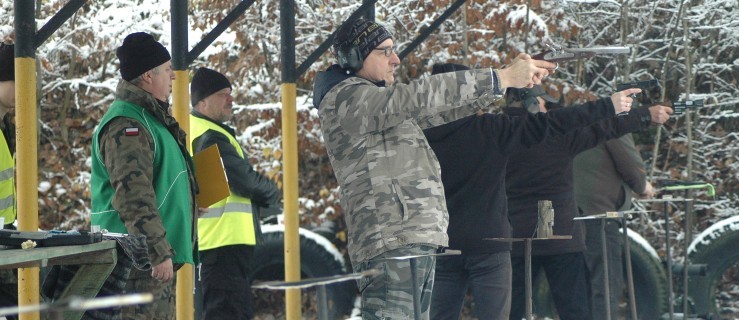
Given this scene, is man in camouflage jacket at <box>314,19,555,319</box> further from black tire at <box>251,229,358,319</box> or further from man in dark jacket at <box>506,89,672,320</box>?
black tire at <box>251,229,358,319</box>

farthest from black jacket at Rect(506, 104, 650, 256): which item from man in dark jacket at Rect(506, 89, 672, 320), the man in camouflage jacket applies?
the man in camouflage jacket

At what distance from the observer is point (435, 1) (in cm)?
1172

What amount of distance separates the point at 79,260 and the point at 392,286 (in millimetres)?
1140

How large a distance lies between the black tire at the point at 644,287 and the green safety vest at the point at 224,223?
335 cm

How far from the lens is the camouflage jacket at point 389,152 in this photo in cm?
466

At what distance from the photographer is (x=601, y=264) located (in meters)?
7.69

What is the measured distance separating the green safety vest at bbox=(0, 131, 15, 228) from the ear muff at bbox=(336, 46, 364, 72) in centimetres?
162

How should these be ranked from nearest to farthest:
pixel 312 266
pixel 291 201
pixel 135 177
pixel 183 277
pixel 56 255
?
1. pixel 56 255
2. pixel 135 177
3. pixel 183 277
4. pixel 291 201
5. pixel 312 266

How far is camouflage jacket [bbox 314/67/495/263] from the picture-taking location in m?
4.66

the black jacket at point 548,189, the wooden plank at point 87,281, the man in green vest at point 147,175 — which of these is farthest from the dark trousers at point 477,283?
the wooden plank at point 87,281

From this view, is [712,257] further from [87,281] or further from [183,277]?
[87,281]

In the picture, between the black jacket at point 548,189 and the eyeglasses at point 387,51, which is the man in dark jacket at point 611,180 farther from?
the eyeglasses at point 387,51

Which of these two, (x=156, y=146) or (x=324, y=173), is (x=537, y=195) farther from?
(x=324, y=173)

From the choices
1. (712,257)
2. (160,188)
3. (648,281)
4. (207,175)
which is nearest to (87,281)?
(160,188)
